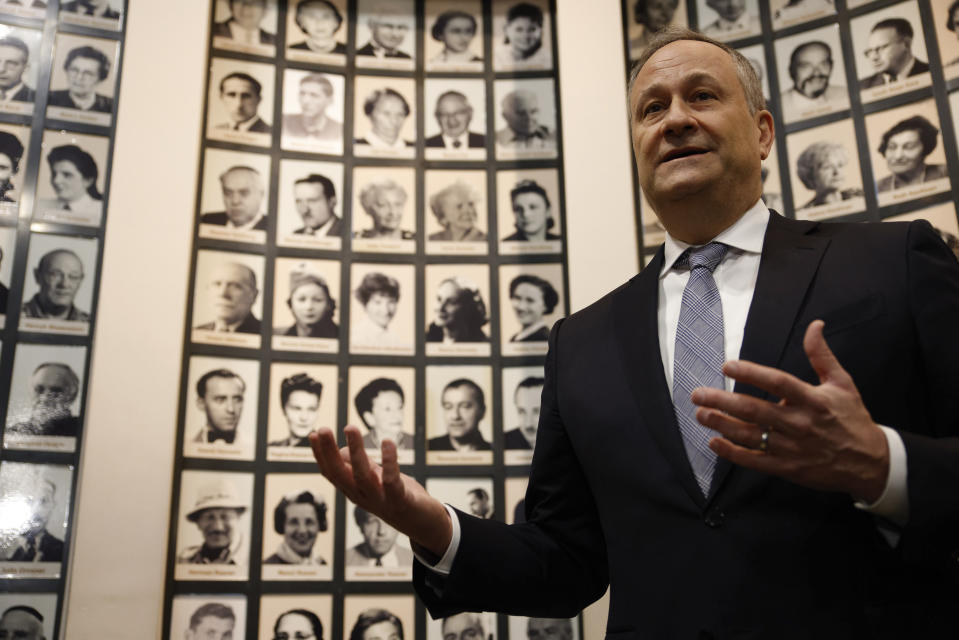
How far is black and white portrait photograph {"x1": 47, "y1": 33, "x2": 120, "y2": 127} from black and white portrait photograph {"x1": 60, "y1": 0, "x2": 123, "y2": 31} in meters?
0.04

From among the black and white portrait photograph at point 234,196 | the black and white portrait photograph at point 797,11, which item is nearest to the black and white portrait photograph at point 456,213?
the black and white portrait photograph at point 234,196

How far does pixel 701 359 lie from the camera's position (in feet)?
3.63

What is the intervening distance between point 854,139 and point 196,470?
183 cm

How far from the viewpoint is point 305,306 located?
2.28 meters

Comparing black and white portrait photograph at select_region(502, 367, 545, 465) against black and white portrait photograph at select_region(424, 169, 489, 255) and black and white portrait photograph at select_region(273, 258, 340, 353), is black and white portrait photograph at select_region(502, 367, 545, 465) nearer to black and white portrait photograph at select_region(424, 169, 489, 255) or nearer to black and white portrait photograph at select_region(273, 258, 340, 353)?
black and white portrait photograph at select_region(424, 169, 489, 255)

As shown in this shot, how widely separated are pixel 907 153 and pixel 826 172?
0.19 m

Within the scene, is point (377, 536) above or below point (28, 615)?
above

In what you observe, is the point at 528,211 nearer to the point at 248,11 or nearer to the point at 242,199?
the point at 242,199

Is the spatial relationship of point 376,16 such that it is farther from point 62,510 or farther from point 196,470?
point 62,510

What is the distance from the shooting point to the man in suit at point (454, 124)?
8.11 feet

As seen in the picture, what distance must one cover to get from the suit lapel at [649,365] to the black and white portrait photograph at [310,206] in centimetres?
121

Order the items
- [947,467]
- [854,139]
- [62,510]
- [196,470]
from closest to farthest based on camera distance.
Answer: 1. [947,467]
2. [62,510]
3. [196,470]
4. [854,139]

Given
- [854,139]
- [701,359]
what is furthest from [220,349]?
[854,139]

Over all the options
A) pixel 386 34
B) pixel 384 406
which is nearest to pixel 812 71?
pixel 386 34
